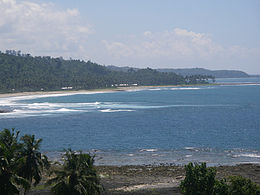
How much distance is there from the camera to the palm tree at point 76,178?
88.5 ft

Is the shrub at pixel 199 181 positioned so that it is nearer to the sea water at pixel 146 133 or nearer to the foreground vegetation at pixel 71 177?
the foreground vegetation at pixel 71 177

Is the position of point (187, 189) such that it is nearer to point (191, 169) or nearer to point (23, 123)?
point (191, 169)

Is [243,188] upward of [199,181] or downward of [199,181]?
upward

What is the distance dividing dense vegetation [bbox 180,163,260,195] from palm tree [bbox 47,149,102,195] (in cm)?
796

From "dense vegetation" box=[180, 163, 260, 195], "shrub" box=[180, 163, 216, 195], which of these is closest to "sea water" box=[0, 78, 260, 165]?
"shrub" box=[180, 163, 216, 195]

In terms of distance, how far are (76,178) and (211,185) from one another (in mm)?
10988

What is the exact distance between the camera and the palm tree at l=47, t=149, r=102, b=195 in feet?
88.5

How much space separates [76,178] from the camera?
89.6 feet

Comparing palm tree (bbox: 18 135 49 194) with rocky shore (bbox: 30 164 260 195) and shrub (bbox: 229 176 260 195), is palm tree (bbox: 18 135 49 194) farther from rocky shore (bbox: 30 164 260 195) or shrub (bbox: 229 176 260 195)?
shrub (bbox: 229 176 260 195)

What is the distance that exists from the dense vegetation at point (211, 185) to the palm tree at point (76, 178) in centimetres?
796

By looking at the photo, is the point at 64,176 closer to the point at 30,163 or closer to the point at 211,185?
the point at 30,163

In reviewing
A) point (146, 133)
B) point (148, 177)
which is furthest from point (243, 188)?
point (146, 133)

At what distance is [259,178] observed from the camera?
47.4m

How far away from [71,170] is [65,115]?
9127cm
